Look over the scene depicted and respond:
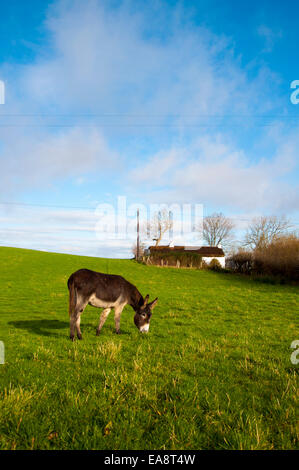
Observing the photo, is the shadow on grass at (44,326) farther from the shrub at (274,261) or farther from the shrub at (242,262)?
the shrub at (242,262)

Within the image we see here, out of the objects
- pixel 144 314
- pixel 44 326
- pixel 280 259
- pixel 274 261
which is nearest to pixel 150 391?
pixel 144 314

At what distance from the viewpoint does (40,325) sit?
13.8 m

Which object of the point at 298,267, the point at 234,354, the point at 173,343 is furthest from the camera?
the point at 298,267

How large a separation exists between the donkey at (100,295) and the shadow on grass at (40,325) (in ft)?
8.38

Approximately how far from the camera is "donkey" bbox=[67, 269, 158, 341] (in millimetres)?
9750

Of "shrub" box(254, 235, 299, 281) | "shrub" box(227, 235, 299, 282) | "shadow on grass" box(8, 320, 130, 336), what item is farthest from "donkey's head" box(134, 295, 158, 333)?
"shrub" box(254, 235, 299, 281)

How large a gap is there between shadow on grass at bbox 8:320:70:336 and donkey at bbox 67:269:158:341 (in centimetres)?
256

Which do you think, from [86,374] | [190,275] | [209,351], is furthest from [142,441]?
[190,275]

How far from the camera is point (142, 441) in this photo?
380 cm

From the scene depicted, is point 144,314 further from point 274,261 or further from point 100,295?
point 274,261

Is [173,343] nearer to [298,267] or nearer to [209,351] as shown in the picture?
[209,351]

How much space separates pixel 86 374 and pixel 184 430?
9.66 feet

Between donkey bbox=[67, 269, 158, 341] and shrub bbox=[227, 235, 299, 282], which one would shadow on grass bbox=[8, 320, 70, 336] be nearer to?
donkey bbox=[67, 269, 158, 341]

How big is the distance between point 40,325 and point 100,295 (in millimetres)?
5515
